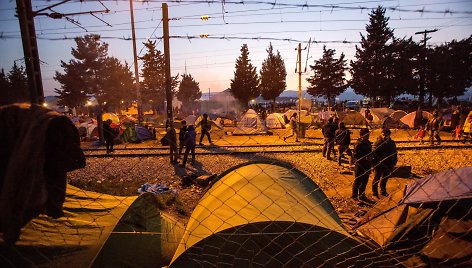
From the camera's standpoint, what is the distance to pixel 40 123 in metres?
1.70

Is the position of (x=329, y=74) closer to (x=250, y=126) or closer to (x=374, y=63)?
(x=374, y=63)

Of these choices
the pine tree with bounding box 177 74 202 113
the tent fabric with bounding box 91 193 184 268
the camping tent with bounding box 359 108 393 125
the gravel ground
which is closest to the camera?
the tent fabric with bounding box 91 193 184 268

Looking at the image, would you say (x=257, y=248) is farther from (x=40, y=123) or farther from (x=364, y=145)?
(x=364, y=145)

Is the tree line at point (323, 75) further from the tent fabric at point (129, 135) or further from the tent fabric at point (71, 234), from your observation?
the tent fabric at point (71, 234)

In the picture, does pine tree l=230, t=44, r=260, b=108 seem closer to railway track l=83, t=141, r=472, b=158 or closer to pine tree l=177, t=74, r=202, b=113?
pine tree l=177, t=74, r=202, b=113

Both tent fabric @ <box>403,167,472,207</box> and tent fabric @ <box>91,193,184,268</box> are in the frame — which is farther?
tent fabric @ <box>403,167,472,207</box>

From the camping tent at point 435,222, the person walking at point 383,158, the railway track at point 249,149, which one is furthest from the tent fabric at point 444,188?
the railway track at point 249,149

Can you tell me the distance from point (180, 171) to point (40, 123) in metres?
9.21

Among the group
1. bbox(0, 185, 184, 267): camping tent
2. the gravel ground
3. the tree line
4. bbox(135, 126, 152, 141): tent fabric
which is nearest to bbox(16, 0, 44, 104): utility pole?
the gravel ground

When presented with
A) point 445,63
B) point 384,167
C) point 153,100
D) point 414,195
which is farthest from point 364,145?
point 153,100

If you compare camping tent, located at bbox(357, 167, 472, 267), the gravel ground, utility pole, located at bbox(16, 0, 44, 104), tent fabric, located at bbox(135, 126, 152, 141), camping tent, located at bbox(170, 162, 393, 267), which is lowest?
the gravel ground

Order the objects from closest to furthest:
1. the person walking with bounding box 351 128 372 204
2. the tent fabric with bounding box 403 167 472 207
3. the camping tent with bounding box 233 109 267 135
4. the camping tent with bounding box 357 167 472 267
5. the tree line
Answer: the camping tent with bounding box 357 167 472 267
the tent fabric with bounding box 403 167 472 207
the person walking with bounding box 351 128 372 204
the camping tent with bounding box 233 109 267 135
the tree line

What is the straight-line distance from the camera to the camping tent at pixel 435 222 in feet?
12.2

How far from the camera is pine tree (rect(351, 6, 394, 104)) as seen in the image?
3794cm
